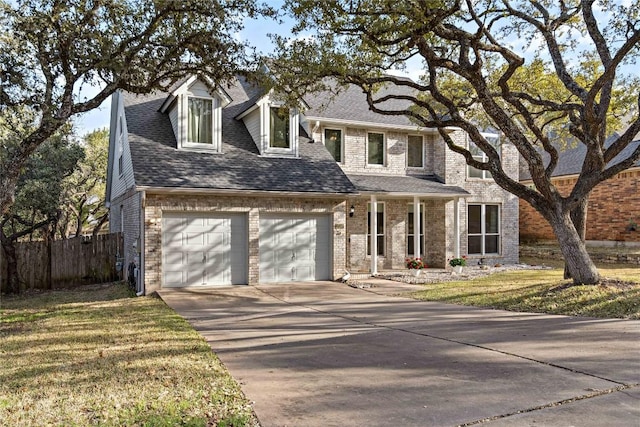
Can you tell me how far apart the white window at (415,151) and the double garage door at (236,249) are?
6080 millimetres

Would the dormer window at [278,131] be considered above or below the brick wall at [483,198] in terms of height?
above

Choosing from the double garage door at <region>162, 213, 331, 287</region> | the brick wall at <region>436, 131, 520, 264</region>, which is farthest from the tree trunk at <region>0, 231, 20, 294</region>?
the brick wall at <region>436, 131, 520, 264</region>

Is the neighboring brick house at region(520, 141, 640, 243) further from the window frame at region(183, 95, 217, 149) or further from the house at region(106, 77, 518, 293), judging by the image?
the window frame at region(183, 95, 217, 149)

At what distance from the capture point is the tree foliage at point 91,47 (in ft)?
31.7

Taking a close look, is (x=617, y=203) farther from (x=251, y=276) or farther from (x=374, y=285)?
(x=251, y=276)

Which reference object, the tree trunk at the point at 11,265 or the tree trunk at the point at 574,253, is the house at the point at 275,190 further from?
the tree trunk at the point at 574,253

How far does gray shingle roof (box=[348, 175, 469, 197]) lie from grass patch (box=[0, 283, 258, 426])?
922cm

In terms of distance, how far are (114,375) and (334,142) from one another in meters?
14.1

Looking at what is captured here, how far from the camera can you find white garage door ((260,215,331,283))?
599 inches

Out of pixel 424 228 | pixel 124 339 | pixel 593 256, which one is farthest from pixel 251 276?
pixel 593 256

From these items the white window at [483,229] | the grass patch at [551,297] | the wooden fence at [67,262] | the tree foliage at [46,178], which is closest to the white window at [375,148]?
the white window at [483,229]

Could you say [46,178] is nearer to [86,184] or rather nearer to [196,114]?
[86,184]

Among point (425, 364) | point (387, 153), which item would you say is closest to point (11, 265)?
point (387, 153)

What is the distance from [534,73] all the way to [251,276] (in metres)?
12.2
